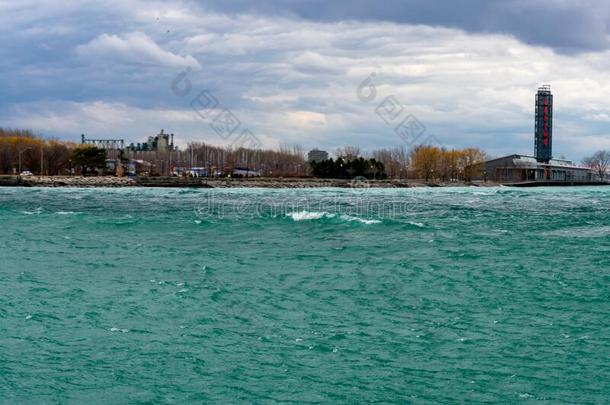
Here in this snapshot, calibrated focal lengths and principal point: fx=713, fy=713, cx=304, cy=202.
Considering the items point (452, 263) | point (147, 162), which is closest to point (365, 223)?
point (452, 263)

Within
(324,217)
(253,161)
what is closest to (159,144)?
(253,161)

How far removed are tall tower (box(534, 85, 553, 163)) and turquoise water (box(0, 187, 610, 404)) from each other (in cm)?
13171

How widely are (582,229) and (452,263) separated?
34.7ft

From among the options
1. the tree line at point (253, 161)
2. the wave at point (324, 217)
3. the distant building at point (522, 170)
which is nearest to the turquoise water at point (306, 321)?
the wave at point (324, 217)

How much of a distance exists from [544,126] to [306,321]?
14525 centimetres

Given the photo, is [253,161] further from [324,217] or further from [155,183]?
[324,217]

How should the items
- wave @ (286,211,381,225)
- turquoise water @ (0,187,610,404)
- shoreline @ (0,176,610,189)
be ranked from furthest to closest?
shoreline @ (0,176,610,189) → wave @ (286,211,381,225) → turquoise water @ (0,187,610,404)

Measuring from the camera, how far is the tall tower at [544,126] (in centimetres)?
14575

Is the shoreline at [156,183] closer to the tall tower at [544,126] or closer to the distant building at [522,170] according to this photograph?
the distant building at [522,170]

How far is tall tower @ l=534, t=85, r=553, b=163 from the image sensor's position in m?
146

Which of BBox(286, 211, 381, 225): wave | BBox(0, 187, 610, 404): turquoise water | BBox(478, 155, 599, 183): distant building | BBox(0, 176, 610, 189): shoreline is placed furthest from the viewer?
BBox(478, 155, 599, 183): distant building

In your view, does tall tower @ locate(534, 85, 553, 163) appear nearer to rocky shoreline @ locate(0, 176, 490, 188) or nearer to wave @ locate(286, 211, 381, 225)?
rocky shoreline @ locate(0, 176, 490, 188)

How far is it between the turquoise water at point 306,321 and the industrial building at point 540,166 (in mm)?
106462

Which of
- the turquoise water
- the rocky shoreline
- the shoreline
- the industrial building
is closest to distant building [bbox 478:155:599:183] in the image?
the industrial building
